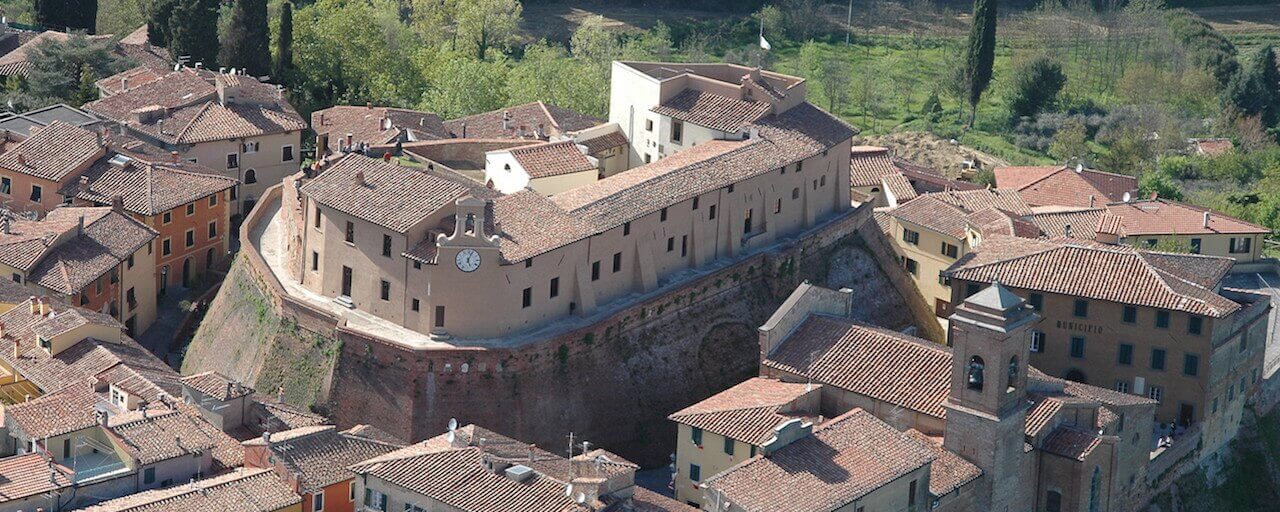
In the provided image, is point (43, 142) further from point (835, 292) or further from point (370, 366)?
point (835, 292)

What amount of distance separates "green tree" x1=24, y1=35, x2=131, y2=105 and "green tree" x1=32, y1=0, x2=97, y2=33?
9669mm

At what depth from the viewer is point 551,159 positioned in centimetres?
7425

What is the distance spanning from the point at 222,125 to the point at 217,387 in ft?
71.9

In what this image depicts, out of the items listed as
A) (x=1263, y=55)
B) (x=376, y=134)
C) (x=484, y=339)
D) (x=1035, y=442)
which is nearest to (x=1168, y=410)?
(x=1035, y=442)

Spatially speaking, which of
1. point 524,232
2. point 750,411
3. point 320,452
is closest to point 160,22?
point 524,232

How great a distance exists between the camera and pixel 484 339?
66812mm

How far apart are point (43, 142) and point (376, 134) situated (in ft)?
39.7

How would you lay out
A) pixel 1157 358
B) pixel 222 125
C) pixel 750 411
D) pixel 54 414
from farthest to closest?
1. pixel 222 125
2. pixel 1157 358
3. pixel 750 411
4. pixel 54 414

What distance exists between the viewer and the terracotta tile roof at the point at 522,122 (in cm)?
8588

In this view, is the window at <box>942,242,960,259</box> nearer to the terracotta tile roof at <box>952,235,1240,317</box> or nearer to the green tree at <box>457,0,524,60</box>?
the terracotta tile roof at <box>952,235,1240,317</box>

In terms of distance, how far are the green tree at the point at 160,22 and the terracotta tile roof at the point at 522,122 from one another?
55.7 feet

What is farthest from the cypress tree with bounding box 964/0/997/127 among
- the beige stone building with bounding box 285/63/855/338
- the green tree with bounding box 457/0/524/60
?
the beige stone building with bounding box 285/63/855/338

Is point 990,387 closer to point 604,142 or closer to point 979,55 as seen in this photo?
point 604,142

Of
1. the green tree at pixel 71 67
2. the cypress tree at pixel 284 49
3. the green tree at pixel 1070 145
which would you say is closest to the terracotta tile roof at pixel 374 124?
the cypress tree at pixel 284 49
